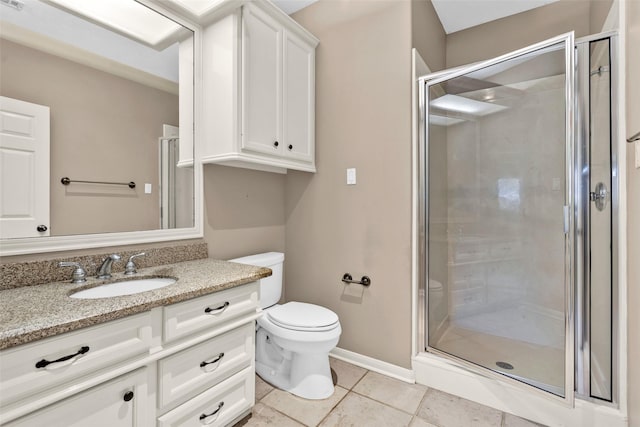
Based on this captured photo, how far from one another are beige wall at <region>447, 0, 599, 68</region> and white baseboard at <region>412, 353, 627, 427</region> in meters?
2.40

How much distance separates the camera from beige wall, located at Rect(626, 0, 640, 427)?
1.26 meters

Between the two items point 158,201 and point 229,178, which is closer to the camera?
point 158,201

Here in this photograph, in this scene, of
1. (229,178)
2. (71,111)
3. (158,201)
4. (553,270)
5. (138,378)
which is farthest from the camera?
(229,178)

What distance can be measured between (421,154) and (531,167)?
0.64 metres

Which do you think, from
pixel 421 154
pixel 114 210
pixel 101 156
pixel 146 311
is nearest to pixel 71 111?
pixel 101 156

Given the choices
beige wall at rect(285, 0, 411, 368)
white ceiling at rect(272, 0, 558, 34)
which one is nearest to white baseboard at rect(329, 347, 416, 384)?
beige wall at rect(285, 0, 411, 368)

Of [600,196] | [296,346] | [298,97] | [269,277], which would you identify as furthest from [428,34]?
[296,346]

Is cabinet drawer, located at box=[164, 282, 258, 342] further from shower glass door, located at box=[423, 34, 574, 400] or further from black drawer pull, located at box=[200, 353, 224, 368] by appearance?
shower glass door, located at box=[423, 34, 574, 400]

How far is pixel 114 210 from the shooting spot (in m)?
1.54

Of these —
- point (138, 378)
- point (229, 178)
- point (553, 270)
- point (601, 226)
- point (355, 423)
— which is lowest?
point (355, 423)

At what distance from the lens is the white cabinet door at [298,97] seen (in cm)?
208

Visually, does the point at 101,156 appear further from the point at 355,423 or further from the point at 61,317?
the point at 355,423

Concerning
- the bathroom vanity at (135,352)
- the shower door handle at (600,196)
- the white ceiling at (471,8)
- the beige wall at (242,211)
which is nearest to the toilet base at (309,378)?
the bathroom vanity at (135,352)

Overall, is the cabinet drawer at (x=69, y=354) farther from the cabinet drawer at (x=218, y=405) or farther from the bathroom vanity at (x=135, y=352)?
the cabinet drawer at (x=218, y=405)
